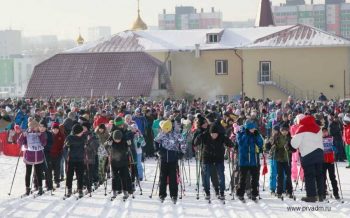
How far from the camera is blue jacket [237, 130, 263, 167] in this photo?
17.0 meters

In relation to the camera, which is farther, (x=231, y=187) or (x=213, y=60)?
(x=213, y=60)

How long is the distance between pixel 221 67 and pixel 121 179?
44060 mm

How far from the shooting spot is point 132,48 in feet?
206

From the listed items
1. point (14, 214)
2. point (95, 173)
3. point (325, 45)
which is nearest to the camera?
point (14, 214)

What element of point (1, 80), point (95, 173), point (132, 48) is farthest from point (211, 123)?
point (1, 80)

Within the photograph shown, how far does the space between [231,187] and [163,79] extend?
139 feet

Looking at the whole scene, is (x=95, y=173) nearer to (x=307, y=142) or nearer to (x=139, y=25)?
(x=307, y=142)

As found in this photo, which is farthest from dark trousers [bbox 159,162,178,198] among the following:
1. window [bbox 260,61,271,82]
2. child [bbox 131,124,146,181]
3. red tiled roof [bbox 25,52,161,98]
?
window [bbox 260,61,271,82]

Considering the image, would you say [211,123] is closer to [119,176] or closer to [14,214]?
[119,176]

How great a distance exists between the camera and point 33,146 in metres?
18.4

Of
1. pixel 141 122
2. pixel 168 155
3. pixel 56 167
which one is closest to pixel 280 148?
pixel 168 155

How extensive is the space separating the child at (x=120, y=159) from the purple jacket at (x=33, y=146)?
5.46ft

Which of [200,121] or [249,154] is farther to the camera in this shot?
[200,121]

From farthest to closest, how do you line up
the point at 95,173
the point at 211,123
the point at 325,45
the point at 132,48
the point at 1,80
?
the point at 1,80, the point at 132,48, the point at 325,45, the point at 95,173, the point at 211,123
